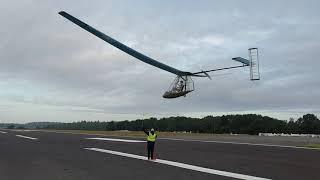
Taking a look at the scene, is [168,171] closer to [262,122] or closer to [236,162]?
[236,162]

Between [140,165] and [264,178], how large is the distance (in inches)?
297

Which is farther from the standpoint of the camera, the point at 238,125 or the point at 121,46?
the point at 238,125

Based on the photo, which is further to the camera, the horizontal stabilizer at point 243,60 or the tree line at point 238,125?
the tree line at point 238,125

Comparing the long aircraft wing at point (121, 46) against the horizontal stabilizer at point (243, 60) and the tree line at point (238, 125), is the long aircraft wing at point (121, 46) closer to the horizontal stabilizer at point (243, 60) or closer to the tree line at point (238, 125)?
the horizontal stabilizer at point (243, 60)

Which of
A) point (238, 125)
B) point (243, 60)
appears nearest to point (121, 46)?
point (243, 60)

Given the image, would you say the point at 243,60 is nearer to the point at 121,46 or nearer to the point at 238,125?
the point at 121,46

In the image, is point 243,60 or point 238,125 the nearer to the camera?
point 243,60

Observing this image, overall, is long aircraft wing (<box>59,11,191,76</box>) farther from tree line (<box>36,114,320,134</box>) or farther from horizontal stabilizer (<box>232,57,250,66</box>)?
tree line (<box>36,114,320,134</box>)

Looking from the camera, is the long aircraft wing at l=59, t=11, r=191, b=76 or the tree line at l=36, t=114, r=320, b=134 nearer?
the long aircraft wing at l=59, t=11, r=191, b=76

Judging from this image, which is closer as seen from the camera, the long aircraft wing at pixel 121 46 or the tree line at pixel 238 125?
the long aircraft wing at pixel 121 46

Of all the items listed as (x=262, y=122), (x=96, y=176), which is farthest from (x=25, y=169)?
(x=262, y=122)

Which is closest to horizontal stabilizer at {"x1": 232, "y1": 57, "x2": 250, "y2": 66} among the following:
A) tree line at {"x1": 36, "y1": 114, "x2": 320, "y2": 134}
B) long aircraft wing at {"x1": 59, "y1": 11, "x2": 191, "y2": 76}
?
long aircraft wing at {"x1": 59, "y1": 11, "x2": 191, "y2": 76}

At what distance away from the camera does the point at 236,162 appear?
26.4 m

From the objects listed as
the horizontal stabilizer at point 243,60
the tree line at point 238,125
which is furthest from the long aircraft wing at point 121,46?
the tree line at point 238,125
